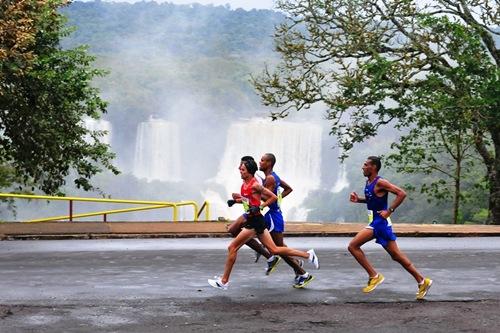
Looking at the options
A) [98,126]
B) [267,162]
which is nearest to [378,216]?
[267,162]

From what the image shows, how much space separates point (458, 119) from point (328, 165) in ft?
279

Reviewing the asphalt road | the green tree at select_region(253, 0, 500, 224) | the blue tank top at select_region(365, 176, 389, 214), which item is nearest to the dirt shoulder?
the asphalt road

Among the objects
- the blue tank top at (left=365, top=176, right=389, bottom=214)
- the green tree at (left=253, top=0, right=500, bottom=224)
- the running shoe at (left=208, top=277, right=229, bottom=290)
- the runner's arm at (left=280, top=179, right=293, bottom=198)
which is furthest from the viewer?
the green tree at (left=253, top=0, right=500, bottom=224)

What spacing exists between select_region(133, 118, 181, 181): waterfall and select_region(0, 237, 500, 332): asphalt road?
102 metres

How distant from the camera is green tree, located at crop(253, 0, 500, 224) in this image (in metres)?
Answer: 25.5

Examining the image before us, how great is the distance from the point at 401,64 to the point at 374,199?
1729cm

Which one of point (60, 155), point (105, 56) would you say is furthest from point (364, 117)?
point (105, 56)

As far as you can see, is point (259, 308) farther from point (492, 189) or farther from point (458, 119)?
point (492, 189)

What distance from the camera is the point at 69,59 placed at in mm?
23359

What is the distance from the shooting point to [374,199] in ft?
32.3

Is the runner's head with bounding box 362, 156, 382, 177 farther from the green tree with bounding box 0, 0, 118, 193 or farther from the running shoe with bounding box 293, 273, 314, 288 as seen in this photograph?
the green tree with bounding box 0, 0, 118, 193

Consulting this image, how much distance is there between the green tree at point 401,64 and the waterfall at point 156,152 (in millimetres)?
88893

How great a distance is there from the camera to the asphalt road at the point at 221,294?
828 cm

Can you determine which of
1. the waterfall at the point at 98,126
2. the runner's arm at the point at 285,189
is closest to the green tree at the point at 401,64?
the runner's arm at the point at 285,189
